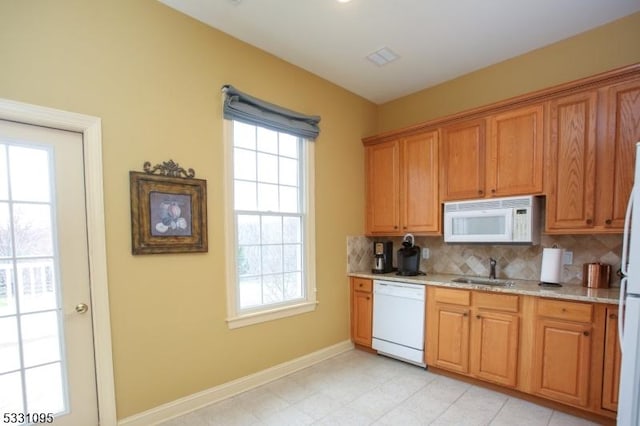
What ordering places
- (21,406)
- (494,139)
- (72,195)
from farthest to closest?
(494,139) < (72,195) < (21,406)

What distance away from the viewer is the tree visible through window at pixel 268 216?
8.96ft

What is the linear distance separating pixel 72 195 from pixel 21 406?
1285 mm

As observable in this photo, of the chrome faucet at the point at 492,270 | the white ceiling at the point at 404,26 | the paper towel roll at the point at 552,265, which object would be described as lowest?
the chrome faucet at the point at 492,270

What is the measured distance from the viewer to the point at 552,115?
2504 mm

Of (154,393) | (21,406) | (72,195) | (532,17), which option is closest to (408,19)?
(532,17)

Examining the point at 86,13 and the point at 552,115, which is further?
the point at 552,115

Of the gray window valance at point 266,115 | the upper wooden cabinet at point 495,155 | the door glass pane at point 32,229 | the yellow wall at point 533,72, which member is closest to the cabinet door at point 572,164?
the upper wooden cabinet at point 495,155

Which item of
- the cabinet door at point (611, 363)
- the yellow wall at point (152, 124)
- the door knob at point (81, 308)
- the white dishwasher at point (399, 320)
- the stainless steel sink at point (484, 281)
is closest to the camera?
the yellow wall at point (152, 124)

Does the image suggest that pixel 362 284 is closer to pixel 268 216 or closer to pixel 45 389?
pixel 268 216

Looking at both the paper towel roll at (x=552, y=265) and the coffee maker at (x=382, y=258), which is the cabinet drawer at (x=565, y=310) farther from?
the coffee maker at (x=382, y=258)

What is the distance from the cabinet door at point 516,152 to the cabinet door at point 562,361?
3.71ft

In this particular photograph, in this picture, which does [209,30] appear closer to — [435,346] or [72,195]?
[72,195]

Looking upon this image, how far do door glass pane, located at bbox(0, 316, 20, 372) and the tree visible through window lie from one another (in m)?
1.38

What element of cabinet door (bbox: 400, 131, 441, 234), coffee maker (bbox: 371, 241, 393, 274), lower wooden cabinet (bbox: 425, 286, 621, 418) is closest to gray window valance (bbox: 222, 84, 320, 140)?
cabinet door (bbox: 400, 131, 441, 234)
